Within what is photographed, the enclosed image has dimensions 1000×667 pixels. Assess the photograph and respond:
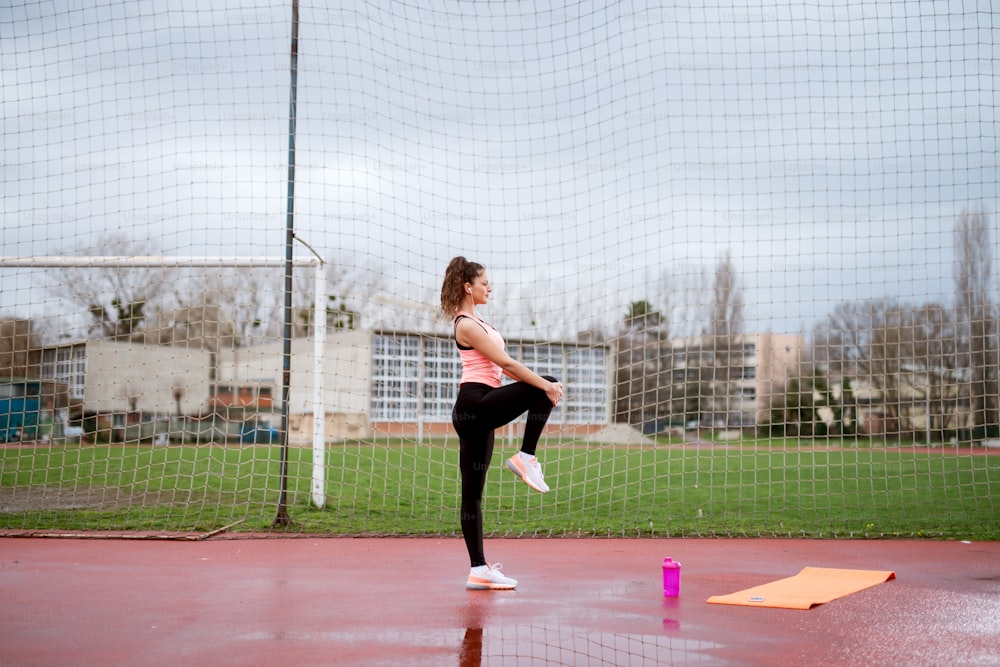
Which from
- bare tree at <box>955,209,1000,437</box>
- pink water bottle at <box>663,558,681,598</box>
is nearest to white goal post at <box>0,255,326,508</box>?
pink water bottle at <box>663,558,681,598</box>

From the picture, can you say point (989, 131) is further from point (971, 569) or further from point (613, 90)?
Answer: point (971, 569)

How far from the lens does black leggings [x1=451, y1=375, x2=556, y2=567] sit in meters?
4.70

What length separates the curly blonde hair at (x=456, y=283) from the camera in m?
4.93

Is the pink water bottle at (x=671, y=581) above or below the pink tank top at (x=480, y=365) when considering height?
below

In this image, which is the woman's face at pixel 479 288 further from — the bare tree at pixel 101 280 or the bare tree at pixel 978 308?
the bare tree at pixel 978 308

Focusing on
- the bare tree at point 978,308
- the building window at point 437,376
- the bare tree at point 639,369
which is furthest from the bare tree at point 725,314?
the bare tree at point 978,308

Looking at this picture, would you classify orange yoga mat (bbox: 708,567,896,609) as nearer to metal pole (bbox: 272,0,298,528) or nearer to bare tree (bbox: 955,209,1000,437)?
metal pole (bbox: 272,0,298,528)

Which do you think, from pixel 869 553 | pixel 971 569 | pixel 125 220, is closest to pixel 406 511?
pixel 125 220

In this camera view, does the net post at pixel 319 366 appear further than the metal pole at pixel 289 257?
Yes

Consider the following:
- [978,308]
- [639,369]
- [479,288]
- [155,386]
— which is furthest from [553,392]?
[155,386]

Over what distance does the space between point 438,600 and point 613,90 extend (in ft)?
19.5

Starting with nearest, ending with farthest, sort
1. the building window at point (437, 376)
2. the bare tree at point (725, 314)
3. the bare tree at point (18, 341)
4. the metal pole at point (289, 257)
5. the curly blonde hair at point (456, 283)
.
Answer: the curly blonde hair at point (456, 283) < the metal pole at point (289, 257) < the bare tree at point (18, 341) < the bare tree at point (725, 314) < the building window at point (437, 376)

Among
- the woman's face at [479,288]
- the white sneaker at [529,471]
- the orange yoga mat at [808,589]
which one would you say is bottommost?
the orange yoga mat at [808,589]

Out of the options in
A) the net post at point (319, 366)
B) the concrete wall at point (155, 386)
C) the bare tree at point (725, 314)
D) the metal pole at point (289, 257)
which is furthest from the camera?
the concrete wall at point (155, 386)
